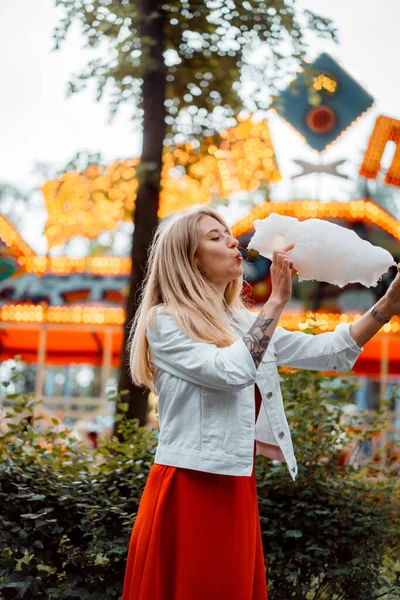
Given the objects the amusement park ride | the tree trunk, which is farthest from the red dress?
the amusement park ride

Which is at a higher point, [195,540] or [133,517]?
[195,540]

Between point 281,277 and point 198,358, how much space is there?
388 millimetres

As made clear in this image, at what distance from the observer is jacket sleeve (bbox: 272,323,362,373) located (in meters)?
2.47

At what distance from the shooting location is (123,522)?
126 inches

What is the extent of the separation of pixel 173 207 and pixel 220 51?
523 centimetres

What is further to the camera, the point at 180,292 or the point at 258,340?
the point at 180,292

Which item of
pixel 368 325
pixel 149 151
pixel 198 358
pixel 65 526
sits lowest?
pixel 65 526

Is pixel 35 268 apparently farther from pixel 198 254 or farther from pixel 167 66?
pixel 198 254

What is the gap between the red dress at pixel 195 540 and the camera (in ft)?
6.94

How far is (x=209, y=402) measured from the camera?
220 cm

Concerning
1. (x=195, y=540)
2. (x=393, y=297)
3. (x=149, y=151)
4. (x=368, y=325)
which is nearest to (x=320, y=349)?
(x=368, y=325)

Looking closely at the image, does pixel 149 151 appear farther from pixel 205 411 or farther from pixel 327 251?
pixel 205 411

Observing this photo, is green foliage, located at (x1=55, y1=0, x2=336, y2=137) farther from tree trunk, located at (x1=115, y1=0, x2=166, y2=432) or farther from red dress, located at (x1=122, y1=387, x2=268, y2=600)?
red dress, located at (x1=122, y1=387, x2=268, y2=600)

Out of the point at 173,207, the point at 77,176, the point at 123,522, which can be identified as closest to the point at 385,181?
the point at 173,207
